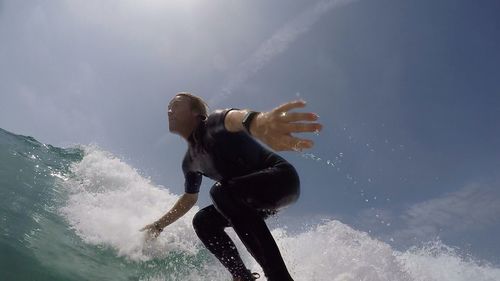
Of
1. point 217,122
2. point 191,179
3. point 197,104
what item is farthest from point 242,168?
point 191,179

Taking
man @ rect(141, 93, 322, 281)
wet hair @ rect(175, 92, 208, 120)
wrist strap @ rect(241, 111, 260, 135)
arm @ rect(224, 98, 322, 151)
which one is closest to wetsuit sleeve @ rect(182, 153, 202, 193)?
man @ rect(141, 93, 322, 281)

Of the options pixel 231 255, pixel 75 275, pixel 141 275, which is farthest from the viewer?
pixel 141 275

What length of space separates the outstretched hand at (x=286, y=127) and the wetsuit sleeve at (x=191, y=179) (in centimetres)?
197

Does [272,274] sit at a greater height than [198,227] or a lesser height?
lesser

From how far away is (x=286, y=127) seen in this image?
2139mm

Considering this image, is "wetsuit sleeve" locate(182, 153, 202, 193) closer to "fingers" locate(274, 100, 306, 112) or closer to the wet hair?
the wet hair

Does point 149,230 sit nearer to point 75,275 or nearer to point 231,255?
point 75,275

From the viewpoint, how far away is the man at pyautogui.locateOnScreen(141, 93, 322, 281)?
7.26 ft

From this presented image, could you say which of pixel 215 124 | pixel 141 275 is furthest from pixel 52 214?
pixel 215 124

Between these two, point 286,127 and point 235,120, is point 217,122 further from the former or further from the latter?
point 286,127

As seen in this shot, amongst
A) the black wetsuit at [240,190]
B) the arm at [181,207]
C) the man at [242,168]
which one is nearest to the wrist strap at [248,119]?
the man at [242,168]

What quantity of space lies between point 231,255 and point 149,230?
157 centimetres

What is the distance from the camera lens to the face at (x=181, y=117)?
343 centimetres

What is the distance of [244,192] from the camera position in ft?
9.25
